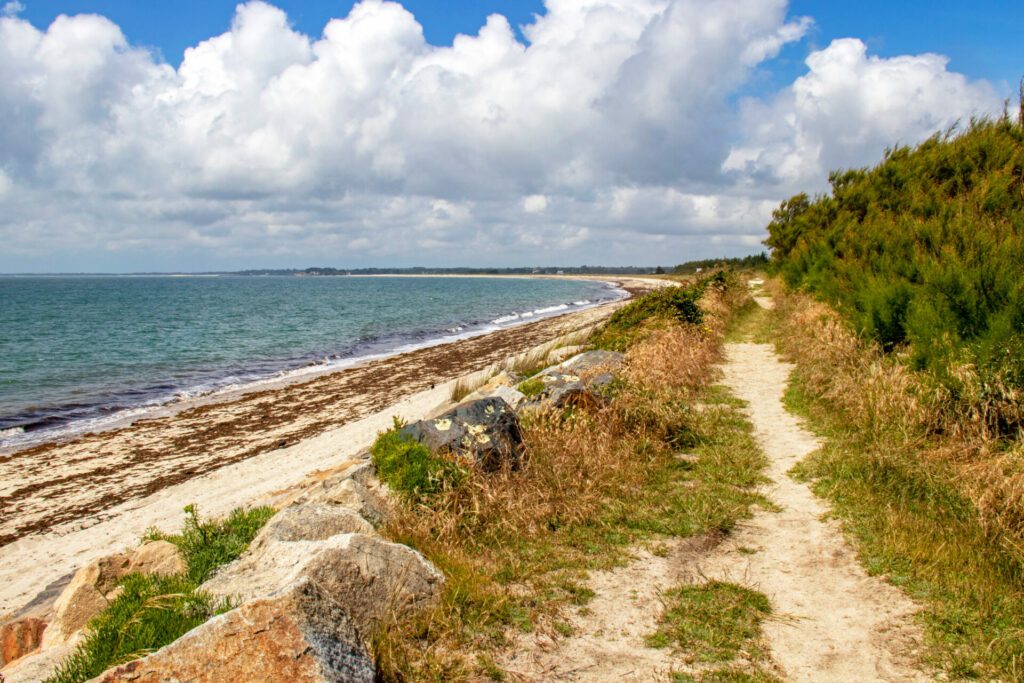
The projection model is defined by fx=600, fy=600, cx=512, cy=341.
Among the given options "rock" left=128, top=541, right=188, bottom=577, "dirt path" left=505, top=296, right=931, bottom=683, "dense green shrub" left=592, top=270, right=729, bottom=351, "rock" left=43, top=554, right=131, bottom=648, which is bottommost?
"rock" left=43, top=554, right=131, bottom=648

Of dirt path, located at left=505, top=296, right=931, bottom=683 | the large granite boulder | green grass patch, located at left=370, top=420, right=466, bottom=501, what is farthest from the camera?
the large granite boulder

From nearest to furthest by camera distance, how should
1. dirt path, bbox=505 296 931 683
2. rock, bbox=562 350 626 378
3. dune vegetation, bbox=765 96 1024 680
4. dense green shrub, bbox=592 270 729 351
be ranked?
dirt path, bbox=505 296 931 683 < dune vegetation, bbox=765 96 1024 680 < rock, bbox=562 350 626 378 < dense green shrub, bbox=592 270 729 351

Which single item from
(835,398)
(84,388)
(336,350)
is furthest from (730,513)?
(336,350)

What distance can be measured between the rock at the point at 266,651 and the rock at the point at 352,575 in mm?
516

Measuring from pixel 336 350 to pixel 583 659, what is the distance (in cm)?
2907

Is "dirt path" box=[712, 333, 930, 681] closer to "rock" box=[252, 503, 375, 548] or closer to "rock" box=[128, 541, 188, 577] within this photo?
"rock" box=[252, 503, 375, 548]

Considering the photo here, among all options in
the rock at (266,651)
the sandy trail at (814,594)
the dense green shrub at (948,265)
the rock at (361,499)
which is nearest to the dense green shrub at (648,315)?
the dense green shrub at (948,265)

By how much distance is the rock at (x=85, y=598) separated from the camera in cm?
539

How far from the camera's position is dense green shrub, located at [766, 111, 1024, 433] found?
711 centimetres

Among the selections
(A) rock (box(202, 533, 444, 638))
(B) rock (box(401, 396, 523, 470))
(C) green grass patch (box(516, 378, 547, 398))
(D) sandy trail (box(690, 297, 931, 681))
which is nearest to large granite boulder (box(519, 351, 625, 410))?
(C) green grass patch (box(516, 378, 547, 398))

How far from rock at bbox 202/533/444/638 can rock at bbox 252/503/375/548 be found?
0.27m

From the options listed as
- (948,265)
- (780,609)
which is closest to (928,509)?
(780,609)

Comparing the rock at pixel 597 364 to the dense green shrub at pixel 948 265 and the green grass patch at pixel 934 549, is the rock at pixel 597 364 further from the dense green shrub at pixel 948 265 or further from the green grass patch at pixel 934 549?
the dense green shrub at pixel 948 265

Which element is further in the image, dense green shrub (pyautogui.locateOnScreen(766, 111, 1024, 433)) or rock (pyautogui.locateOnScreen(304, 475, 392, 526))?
dense green shrub (pyautogui.locateOnScreen(766, 111, 1024, 433))
